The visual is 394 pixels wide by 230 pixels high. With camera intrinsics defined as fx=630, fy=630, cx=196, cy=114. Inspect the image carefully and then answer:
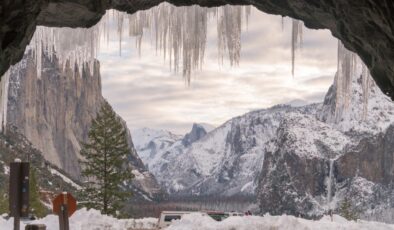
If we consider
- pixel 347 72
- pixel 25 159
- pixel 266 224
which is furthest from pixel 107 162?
pixel 25 159

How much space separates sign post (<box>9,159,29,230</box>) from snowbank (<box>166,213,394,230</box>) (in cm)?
771

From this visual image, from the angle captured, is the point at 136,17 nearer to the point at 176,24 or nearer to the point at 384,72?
the point at 176,24

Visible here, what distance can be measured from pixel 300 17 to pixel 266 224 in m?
9.71

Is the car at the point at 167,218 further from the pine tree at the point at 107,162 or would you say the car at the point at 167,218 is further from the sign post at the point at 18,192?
the pine tree at the point at 107,162

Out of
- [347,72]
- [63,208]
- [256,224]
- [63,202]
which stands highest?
[347,72]

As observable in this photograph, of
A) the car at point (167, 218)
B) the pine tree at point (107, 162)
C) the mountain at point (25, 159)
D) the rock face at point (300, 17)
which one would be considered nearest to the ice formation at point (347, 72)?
the rock face at point (300, 17)

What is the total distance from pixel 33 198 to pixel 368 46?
53.0 meters

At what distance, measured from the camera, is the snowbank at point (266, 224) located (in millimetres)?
16625

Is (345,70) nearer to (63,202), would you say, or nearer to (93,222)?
(63,202)

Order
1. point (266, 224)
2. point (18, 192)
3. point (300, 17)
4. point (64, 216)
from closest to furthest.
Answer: point (300, 17) → point (18, 192) → point (64, 216) → point (266, 224)

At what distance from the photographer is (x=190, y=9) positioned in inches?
440

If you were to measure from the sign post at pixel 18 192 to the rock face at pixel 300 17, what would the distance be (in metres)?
3.16

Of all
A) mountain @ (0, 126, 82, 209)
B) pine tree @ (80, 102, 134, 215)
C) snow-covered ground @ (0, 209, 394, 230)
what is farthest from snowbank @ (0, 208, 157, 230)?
mountain @ (0, 126, 82, 209)

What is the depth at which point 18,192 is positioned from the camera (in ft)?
34.0
